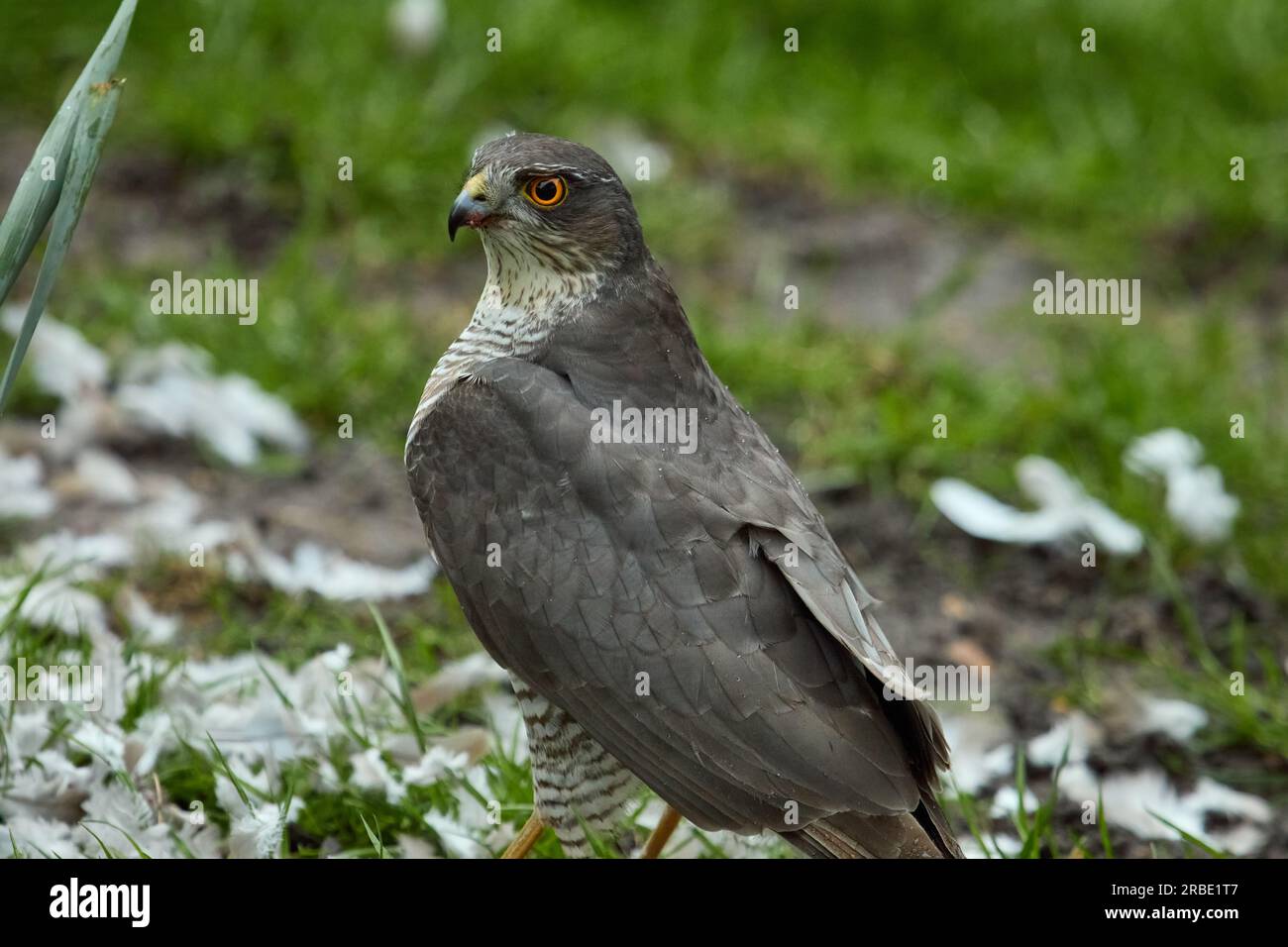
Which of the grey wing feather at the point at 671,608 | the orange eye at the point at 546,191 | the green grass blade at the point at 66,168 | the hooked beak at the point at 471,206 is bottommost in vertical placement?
the grey wing feather at the point at 671,608

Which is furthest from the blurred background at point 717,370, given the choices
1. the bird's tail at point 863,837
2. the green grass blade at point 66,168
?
the green grass blade at point 66,168

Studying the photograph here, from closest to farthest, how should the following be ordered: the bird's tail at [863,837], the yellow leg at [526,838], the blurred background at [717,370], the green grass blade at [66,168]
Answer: the green grass blade at [66,168], the bird's tail at [863,837], the yellow leg at [526,838], the blurred background at [717,370]

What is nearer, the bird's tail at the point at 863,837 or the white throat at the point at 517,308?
the bird's tail at the point at 863,837

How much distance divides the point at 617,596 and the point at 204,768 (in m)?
1.05

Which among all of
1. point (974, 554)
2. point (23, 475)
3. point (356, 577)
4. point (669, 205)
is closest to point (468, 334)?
point (356, 577)

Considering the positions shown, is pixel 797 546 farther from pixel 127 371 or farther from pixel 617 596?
pixel 127 371

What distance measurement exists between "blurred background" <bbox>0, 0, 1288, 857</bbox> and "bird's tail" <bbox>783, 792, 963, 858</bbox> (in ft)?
1.58

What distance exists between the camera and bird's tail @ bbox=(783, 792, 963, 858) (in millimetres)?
3000

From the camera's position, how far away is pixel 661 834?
352cm

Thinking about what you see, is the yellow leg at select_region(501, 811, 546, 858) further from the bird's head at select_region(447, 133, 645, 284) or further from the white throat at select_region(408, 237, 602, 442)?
the bird's head at select_region(447, 133, 645, 284)

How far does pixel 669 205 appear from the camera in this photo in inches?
256

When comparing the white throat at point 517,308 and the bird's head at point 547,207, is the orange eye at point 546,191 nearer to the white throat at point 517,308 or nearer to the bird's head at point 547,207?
the bird's head at point 547,207

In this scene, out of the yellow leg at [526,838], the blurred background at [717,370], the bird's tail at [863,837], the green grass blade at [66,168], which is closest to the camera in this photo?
the green grass blade at [66,168]

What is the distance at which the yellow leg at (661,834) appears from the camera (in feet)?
11.4
